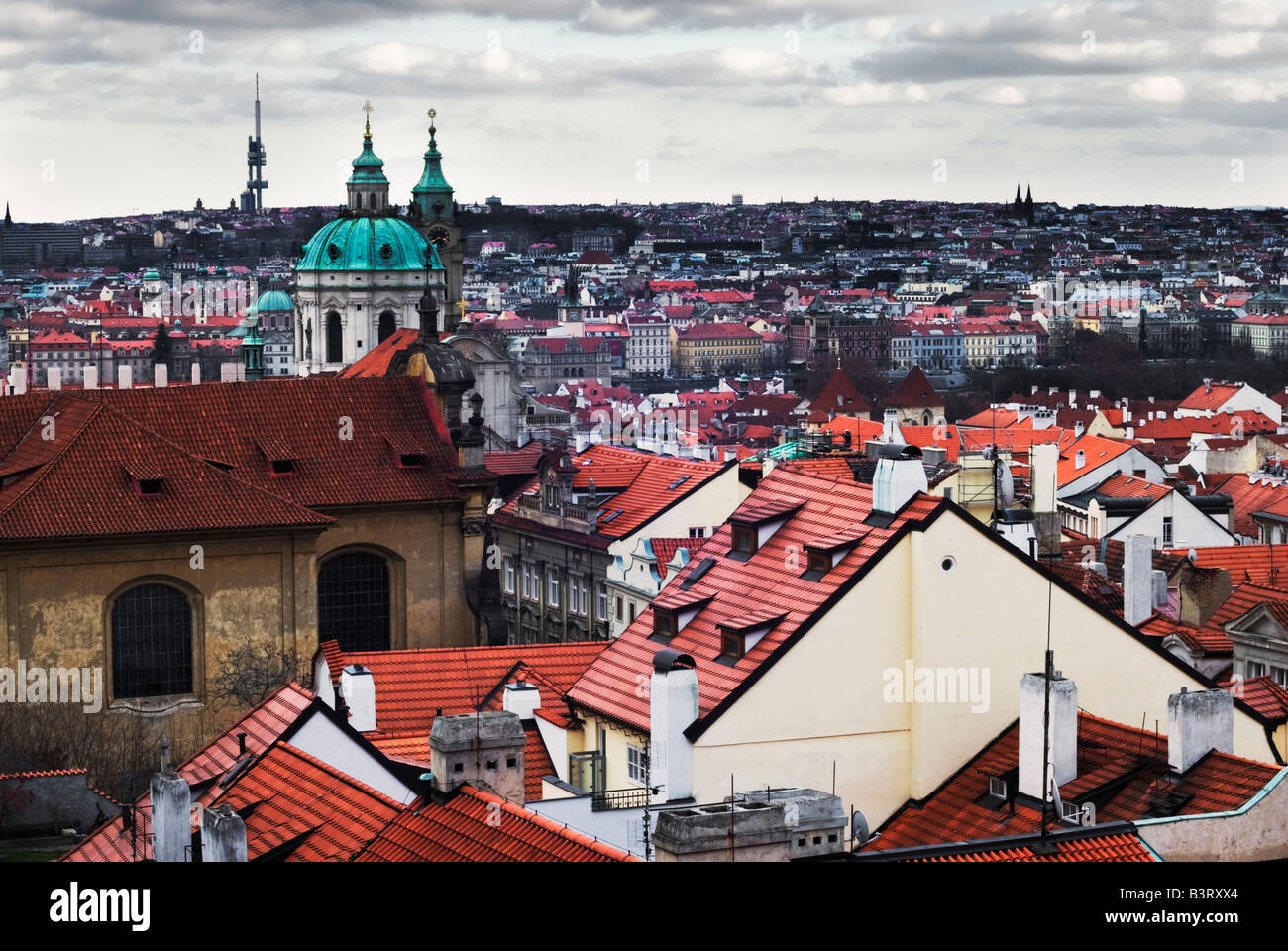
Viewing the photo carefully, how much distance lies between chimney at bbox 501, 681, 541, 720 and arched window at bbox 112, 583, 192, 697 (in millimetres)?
11669

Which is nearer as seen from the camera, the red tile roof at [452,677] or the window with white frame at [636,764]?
the window with white frame at [636,764]

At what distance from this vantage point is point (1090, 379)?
145m

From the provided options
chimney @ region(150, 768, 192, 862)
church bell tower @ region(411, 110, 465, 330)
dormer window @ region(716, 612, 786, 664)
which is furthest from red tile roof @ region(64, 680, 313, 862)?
church bell tower @ region(411, 110, 465, 330)

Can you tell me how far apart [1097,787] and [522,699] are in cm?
576

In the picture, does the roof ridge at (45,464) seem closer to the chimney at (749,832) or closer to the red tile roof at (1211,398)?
the chimney at (749,832)

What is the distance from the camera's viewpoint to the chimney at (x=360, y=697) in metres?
20.7

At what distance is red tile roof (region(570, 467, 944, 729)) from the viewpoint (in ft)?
58.1

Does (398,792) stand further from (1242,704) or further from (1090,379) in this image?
(1090,379)

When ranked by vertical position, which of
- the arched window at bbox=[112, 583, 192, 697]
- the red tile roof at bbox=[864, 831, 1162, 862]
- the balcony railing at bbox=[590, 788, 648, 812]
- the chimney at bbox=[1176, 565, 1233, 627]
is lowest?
the arched window at bbox=[112, 583, 192, 697]

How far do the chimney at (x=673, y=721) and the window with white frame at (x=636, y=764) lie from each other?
0.83m

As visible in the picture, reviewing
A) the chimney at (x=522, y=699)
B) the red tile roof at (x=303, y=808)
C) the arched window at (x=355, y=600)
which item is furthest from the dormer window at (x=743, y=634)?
the arched window at (x=355, y=600)

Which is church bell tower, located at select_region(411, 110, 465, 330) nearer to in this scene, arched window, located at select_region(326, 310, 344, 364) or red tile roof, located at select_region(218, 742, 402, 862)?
arched window, located at select_region(326, 310, 344, 364)
